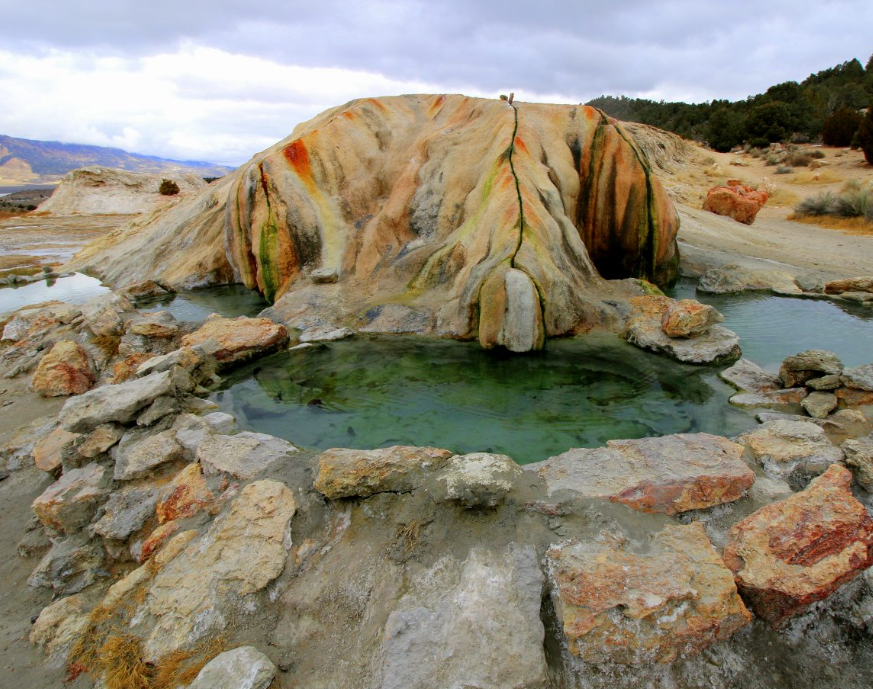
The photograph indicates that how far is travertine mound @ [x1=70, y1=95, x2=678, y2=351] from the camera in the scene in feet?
24.6

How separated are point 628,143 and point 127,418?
9081 mm

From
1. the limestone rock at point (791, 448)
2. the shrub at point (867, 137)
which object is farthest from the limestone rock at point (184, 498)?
the shrub at point (867, 137)

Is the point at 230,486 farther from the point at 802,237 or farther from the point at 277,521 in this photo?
the point at 802,237

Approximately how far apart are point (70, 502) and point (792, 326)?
8997 mm

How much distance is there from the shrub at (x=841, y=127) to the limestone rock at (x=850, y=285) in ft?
68.1

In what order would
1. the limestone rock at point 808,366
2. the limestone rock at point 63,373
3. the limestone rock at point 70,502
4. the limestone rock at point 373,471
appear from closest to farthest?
the limestone rock at point 373,471 < the limestone rock at point 70,502 < the limestone rock at point 808,366 < the limestone rock at point 63,373

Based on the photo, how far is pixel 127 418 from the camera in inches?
194

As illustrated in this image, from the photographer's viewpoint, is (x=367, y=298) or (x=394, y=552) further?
(x=367, y=298)

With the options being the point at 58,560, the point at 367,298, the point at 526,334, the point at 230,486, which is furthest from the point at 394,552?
the point at 367,298

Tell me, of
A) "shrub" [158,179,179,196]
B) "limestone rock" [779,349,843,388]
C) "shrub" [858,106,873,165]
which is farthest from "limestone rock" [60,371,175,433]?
"shrub" [158,179,179,196]

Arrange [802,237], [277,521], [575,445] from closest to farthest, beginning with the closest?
1. [277,521]
2. [575,445]
3. [802,237]

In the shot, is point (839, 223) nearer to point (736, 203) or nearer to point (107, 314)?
point (736, 203)

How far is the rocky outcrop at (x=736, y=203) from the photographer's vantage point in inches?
605

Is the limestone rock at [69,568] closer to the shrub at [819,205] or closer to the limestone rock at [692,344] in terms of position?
the limestone rock at [692,344]
